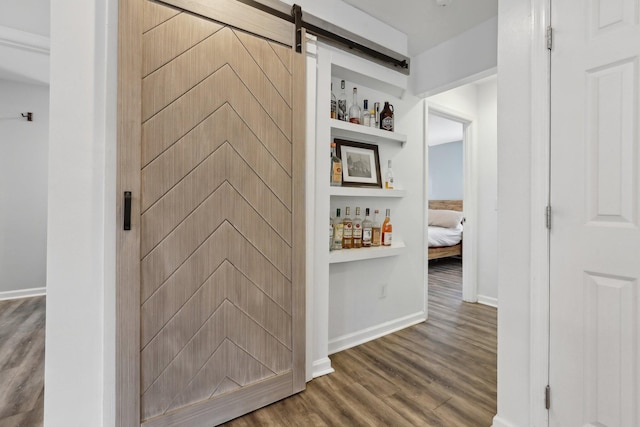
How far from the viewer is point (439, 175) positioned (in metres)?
7.41

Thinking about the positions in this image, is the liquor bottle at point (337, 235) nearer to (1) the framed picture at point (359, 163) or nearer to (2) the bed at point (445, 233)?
(1) the framed picture at point (359, 163)

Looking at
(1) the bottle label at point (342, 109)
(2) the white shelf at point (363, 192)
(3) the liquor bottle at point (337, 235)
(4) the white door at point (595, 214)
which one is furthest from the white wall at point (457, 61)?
(3) the liquor bottle at point (337, 235)

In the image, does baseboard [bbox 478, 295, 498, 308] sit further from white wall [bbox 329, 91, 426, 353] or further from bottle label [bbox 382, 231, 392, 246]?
bottle label [bbox 382, 231, 392, 246]


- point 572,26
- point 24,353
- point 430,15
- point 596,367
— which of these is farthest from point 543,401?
point 24,353

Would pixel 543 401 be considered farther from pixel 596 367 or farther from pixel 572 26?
pixel 572 26

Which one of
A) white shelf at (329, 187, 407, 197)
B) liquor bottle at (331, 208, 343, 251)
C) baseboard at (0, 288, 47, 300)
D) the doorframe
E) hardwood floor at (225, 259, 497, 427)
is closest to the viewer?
hardwood floor at (225, 259, 497, 427)

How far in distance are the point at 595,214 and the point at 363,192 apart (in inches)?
51.9

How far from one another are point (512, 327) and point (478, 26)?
7.38 feet

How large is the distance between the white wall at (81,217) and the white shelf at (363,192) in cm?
127

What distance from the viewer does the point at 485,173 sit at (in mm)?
3400

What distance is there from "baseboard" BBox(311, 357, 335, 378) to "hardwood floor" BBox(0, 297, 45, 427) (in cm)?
141

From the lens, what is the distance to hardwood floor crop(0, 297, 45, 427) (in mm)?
1497

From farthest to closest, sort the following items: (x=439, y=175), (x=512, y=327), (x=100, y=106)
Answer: (x=439, y=175)
(x=512, y=327)
(x=100, y=106)

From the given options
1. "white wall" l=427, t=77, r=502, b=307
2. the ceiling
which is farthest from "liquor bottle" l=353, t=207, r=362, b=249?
"white wall" l=427, t=77, r=502, b=307
